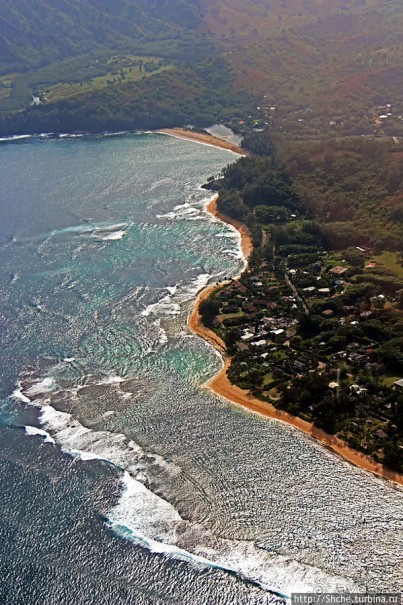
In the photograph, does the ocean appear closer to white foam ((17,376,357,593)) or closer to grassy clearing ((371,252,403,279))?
white foam ((17,376,357,593))

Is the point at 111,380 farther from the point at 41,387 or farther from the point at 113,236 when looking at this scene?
the point at 113,236

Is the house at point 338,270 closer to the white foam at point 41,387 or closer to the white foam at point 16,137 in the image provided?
the white foam at point 41,387

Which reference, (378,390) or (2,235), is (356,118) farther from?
(378,390)

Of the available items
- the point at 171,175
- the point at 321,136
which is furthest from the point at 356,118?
the point at 171,175

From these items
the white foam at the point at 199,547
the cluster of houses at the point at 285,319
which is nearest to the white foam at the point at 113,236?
the cluster of houses at the point at 285,319

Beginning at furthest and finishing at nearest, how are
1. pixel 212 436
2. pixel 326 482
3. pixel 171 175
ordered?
pixel 171 175 < pixel 212 436 < pixel 326 482

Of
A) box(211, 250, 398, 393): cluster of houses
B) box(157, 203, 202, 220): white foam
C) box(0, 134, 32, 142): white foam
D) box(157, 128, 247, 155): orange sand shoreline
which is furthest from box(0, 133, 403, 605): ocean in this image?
box(0, 134, 32, 142): white foam

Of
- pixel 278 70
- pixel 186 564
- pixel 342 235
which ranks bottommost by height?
pixel 186 564
